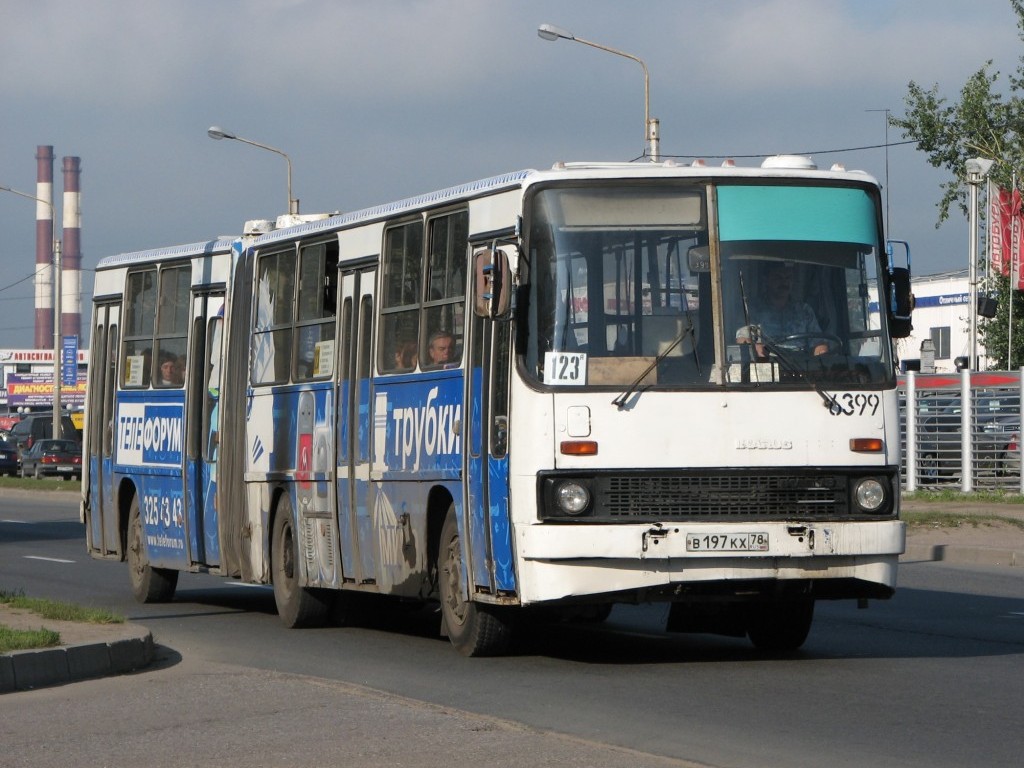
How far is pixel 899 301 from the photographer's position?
11.7 meters

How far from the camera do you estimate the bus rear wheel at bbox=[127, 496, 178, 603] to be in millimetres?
17922

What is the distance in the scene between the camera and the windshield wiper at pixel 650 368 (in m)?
11.0

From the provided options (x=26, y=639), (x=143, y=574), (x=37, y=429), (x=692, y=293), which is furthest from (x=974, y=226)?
(x=37, y=429)

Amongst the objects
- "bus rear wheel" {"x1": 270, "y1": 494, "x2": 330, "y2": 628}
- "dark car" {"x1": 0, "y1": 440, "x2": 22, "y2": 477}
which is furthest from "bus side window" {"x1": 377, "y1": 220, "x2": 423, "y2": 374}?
"dark car" {"x1": 0, "y1": 440, "x2": 22, "y2": 477}

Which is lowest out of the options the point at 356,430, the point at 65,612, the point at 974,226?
the point at 65,612

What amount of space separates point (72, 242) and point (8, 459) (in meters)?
54.9

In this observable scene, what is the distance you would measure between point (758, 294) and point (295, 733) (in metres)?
3.96

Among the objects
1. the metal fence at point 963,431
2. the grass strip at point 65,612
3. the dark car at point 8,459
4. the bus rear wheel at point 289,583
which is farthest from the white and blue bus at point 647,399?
the dark car at point 8,459

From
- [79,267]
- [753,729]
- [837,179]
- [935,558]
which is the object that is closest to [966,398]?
[935,558]

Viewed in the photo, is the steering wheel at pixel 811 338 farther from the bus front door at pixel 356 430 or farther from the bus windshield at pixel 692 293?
the bus front door at pixel 356 430

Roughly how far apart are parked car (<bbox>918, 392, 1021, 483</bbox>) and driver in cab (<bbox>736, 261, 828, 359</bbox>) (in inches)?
811

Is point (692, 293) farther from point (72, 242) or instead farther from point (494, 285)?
point (72, 242)

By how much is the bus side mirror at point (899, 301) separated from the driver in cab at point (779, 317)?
57 cm

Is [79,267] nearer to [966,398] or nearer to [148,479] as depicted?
[966,398]
